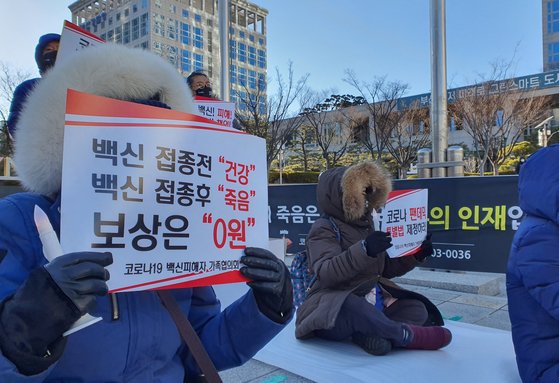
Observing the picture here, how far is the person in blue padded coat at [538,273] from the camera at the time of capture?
192 cm

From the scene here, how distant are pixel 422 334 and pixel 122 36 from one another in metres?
38.3

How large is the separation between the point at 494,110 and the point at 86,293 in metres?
18.7

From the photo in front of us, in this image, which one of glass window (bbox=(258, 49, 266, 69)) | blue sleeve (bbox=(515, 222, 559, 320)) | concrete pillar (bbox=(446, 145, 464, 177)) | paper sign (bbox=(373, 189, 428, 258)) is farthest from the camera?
glass window (bbox=(258, 49, 266, 69))

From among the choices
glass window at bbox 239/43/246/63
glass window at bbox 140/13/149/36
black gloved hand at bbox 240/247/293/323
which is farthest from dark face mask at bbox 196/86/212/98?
glass window at bbox 140/13/149/36

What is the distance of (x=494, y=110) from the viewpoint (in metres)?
17.1

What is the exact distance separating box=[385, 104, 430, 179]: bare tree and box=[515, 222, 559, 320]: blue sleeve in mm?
18603

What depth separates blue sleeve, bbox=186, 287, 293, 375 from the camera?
138 cm

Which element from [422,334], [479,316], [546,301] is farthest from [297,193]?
[546,301]

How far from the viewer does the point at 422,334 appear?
125 inches

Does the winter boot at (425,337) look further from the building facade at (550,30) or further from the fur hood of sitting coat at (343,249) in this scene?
the building facade at (550,30)

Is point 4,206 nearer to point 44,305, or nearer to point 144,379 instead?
point 44,305

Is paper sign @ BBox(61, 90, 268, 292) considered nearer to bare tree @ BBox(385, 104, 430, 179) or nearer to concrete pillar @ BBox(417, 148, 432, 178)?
concrete pillar @ BBox(417, 148, 432, 178)

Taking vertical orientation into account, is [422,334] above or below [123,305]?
below

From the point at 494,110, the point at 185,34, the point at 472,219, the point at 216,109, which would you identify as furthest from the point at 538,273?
the point at 185,34
